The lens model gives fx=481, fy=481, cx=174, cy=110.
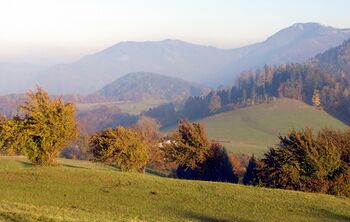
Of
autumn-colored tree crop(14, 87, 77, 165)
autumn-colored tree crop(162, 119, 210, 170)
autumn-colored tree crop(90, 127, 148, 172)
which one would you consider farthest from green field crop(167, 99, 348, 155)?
autumn-colored tree crop(14, 87, 77, 165)

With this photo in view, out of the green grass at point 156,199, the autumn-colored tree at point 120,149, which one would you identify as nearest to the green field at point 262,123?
the autumn-colored tree at point 120,149

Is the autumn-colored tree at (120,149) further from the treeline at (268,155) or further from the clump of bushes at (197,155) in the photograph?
the clump of bushes at (197,155)

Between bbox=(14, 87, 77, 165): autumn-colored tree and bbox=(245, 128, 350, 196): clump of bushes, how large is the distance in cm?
2023

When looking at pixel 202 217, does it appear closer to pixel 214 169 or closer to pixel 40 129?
pixel 40 129

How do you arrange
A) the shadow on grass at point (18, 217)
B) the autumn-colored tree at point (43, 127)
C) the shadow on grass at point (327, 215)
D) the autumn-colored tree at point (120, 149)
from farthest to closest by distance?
the autumn-colored tree at point (120, 149), the autumn-colored tree at point (43, 127), the shadow on grass at point (327, 215), the shadow on grass at point (18, 217)

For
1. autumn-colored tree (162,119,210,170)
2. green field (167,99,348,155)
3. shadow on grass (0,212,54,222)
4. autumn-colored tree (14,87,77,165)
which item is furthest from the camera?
green field (167,99,348,155)

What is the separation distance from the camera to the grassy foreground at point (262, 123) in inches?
6048

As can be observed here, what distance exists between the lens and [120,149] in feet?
176

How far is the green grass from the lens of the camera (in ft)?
97.7

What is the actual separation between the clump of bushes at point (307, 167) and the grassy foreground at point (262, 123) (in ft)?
288

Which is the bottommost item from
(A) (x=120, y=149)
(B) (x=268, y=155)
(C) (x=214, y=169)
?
(C) (x=214, y=169)

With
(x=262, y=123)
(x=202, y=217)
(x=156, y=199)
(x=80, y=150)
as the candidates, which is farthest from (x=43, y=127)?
(x=262, y=123)

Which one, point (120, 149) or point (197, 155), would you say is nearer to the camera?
point (120, 149)

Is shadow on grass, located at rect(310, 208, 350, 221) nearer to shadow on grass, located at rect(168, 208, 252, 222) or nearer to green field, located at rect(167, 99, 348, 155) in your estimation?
shadow on grass, located at rect(168, 208, 252, 222)
